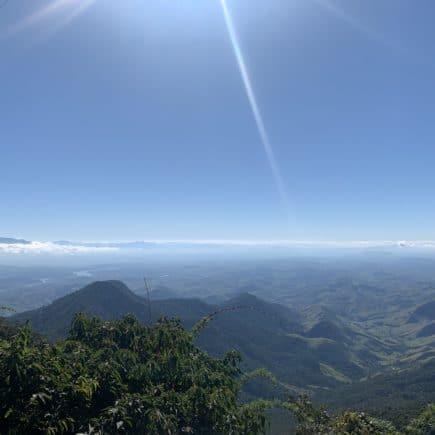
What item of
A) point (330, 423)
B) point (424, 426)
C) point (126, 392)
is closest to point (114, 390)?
point (126, 392)

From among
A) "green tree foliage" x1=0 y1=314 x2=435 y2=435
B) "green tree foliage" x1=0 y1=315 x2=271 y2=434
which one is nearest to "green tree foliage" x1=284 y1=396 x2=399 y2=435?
"green tree foliage" x1=0 y1=314 x2=435 y2=435

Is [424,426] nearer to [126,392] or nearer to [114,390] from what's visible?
[126,392]

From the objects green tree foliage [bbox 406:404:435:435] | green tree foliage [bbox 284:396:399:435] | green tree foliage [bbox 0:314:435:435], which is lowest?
green tree foliage [bbox 406:404:435:435]

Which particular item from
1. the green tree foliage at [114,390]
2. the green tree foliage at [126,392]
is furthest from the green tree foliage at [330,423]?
the green tree foliage at [114,390]

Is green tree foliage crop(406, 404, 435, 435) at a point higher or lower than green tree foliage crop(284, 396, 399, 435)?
lower

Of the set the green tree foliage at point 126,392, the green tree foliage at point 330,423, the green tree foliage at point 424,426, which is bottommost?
the green tree foliage at point 424,426

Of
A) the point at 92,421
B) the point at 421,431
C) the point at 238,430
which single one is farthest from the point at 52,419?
the point at 421,431

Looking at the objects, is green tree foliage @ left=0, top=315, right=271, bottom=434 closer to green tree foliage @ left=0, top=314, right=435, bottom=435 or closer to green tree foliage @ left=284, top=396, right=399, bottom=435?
green tree foliage @ left=0, top=314, right=435, bottom=435

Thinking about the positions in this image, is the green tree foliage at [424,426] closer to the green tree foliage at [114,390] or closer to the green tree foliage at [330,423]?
the green tree foliage at [330,423]

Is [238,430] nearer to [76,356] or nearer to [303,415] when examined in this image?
[303,415]
